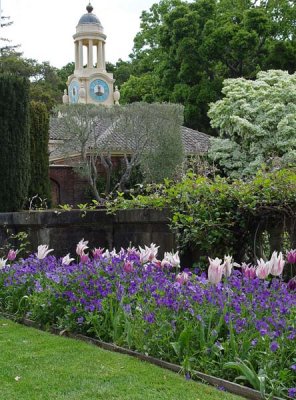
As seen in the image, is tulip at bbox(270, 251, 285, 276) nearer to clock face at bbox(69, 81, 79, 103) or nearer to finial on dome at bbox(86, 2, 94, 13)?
clock face at bbox(69, 81, 79, 103)

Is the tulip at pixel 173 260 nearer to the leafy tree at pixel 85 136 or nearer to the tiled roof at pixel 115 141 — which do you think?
the leafy tree at pixel 85 136

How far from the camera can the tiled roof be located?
28947 millimetres

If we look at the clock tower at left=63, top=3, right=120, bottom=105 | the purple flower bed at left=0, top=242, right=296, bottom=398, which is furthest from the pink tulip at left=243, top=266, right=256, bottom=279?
the clock tower at left=63, top=3, right=120, bottom=105

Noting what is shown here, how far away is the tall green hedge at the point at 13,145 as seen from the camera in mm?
11422

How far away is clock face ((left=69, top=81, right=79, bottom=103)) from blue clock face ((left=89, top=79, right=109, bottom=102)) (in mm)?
1093

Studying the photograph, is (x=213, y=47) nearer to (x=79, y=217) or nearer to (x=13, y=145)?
(x=13, y=145)

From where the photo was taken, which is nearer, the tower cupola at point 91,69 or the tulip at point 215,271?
the tulip at point 215,271

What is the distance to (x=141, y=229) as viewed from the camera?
25.6 feet

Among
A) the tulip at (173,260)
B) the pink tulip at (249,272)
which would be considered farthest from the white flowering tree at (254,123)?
the pink tulip at (249,272)

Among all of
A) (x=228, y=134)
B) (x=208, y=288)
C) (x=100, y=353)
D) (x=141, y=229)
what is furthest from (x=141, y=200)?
(x=228, y=134)

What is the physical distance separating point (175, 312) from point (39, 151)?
12.8 meters

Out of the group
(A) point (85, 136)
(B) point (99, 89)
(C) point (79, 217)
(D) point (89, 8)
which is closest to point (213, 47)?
(A) point (85, 136)

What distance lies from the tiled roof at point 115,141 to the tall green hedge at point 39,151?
11.2 meters

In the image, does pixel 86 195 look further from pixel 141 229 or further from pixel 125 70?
pixel 125 70
